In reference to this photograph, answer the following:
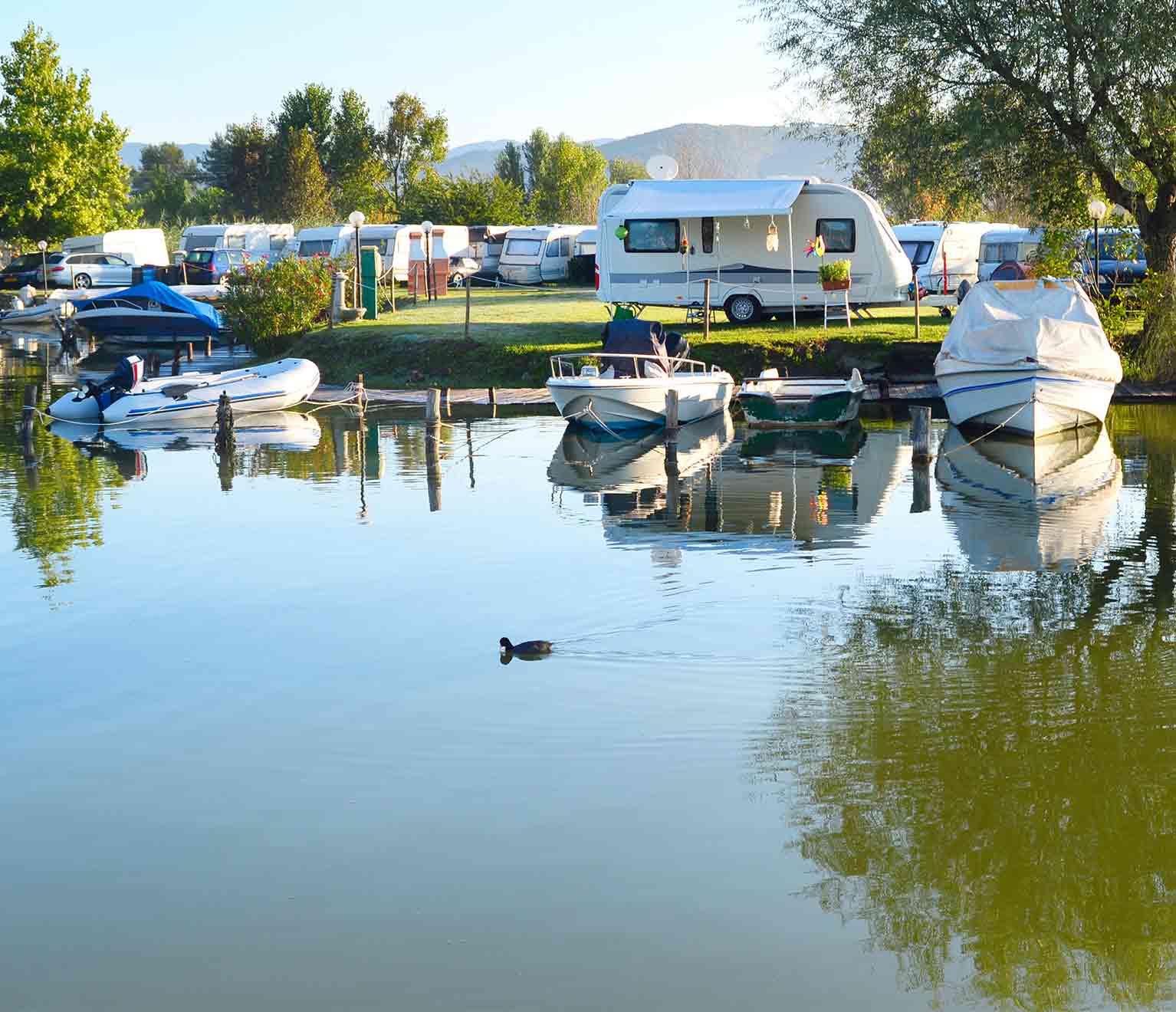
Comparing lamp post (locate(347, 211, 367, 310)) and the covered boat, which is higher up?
lamp post (locate(347, 211, 367, 310))

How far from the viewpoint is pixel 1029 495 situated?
17906 mm

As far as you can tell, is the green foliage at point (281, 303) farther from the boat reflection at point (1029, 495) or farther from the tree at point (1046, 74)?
the boat reflection at point (1029, 495)

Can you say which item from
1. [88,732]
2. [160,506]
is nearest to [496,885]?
[88,732]

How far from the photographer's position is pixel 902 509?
Result: 17172 mm

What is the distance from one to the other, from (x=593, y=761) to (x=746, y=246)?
2273 centimetres

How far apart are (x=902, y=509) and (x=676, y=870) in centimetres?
1025

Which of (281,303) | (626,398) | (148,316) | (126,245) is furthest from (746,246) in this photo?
(126,245)

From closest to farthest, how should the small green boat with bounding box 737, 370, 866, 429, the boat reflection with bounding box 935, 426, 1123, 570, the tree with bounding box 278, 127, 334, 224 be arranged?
the boat reflection with bounding box 935, 426, 1123, 570 → the small green boat with bounding box 737, 370, 866, 429 → the tree with bounding box 278, 127, 334, 224

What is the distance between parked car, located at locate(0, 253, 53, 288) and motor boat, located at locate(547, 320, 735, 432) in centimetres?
3242

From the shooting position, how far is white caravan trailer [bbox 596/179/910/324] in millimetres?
30219

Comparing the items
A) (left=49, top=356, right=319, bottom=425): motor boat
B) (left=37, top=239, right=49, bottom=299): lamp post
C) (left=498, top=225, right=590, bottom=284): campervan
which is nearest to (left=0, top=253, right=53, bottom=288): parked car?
(left=37, top=239, right=49, bottom=299): lamp post

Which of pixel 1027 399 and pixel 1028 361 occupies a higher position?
pixel 1028 361

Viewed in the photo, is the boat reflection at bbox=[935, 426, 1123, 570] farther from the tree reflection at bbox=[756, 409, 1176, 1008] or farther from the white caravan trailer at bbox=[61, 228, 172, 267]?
the white caravan trailer at bbox=[61, 228, 172, 267]

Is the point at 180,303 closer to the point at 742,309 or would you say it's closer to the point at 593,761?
the point at 742,309
